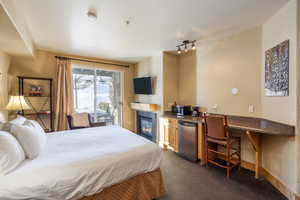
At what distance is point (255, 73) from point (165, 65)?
2011 millimetres

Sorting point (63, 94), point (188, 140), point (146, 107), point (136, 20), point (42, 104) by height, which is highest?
point (136, 20)

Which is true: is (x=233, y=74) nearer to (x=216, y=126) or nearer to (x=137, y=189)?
(x=216, y=126)

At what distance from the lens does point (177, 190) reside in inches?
78.6

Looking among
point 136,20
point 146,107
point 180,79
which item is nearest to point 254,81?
point 180,79

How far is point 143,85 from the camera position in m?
4.28

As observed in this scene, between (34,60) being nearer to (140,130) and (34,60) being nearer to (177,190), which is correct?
(140,130)

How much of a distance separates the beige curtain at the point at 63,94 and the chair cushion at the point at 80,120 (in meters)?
0.39

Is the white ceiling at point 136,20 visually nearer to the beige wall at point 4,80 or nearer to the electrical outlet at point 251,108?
the beige wall at point 4,80

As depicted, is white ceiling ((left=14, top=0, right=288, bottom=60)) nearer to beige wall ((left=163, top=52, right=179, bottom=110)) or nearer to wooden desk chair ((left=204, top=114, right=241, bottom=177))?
beige wall ((left=163, top=52, right=179, bottom=110))

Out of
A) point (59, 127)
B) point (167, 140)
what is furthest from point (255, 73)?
point (59, 127)

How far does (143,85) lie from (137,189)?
3035 mm

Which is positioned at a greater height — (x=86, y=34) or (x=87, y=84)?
(x=86, y=34)

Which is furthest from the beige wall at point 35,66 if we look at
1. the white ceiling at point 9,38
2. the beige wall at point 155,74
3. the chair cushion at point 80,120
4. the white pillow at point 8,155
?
the white pillow at point 8,155

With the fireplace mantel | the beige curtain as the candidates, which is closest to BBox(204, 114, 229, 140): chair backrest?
the fireplace mantel
